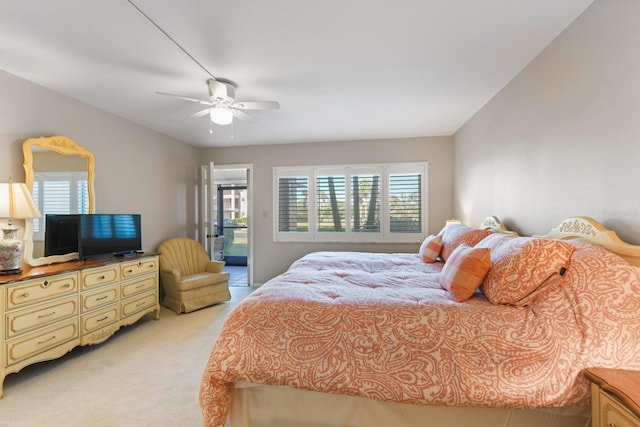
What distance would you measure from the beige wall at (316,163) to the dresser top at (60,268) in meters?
2.01

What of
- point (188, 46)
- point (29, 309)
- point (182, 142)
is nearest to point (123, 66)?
point (188, 46)

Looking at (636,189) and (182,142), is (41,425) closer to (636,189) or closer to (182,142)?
(636,189)

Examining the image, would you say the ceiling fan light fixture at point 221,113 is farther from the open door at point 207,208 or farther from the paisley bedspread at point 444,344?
the open door at point 207,208

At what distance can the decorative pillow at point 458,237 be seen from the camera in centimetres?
245

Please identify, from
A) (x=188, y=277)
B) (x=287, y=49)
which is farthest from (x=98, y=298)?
(x=287, y=49)

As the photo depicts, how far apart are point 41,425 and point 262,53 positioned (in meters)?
2.82

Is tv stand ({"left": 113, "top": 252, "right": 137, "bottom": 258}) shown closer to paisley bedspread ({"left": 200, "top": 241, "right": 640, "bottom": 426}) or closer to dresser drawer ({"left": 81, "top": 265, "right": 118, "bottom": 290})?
dresser drawer ({"left": 81, "top": 265, "right": 118, "bottom": 290})

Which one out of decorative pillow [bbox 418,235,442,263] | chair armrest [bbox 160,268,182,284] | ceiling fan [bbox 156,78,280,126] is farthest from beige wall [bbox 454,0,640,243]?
chair armrest [bbox 160,268,182,284]

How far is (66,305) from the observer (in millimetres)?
2418

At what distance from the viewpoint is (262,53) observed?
2.12 m

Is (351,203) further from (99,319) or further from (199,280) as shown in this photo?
(99,319)

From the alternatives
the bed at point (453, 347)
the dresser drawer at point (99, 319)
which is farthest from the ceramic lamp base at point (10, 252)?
the bed at point (453, 347)

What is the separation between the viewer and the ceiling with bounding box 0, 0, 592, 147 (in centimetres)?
168

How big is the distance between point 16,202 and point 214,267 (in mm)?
2302
